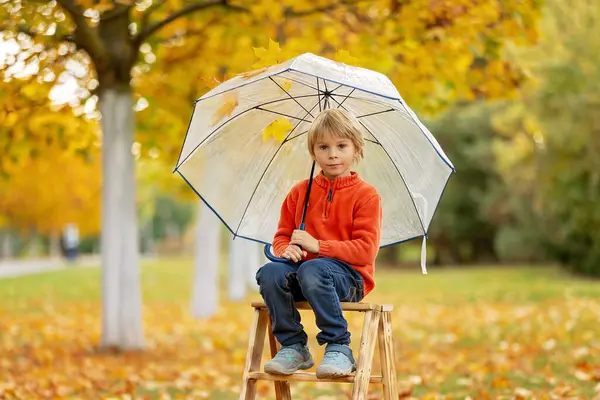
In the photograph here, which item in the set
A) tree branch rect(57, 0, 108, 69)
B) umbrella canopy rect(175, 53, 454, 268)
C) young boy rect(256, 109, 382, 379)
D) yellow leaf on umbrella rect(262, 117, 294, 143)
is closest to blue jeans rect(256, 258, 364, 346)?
young boy rect(256, 109, 382, 379)

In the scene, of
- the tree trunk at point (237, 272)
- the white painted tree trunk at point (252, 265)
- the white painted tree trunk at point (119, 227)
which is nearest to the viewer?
the white painted tree trunk at point (119, 227)

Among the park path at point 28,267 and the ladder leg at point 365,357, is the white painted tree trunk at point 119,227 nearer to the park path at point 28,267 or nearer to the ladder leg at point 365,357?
the ladder leg at point 365,357

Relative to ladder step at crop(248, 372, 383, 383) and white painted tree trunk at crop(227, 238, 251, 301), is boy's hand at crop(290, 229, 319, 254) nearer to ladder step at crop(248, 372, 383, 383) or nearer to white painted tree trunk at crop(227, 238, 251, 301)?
ladder step at crop(248, 372, 383, 383)

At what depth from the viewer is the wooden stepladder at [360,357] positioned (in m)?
3.94

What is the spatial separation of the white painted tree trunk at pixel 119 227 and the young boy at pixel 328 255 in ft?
17.2

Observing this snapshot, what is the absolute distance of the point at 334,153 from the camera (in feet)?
13.6

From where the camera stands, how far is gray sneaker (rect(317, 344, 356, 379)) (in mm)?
3857

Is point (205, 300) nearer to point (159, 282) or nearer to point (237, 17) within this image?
point (237, 17)

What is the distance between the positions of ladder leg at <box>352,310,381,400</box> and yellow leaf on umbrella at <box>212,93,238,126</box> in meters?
1.35

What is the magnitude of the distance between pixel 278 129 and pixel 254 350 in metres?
1.26

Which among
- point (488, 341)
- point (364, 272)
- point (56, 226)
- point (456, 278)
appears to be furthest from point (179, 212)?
point (364, 272)

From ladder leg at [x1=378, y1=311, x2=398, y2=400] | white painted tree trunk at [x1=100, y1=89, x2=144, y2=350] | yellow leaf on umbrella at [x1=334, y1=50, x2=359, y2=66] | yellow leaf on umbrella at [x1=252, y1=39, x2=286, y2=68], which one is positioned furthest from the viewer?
white painted tree trunk at [x1=100, y1=89, x2=144, y2=350]

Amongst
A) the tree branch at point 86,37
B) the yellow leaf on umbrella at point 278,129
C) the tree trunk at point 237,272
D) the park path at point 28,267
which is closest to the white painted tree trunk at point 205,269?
the tree trunk at point 237,272

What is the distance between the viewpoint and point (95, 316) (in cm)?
1545
